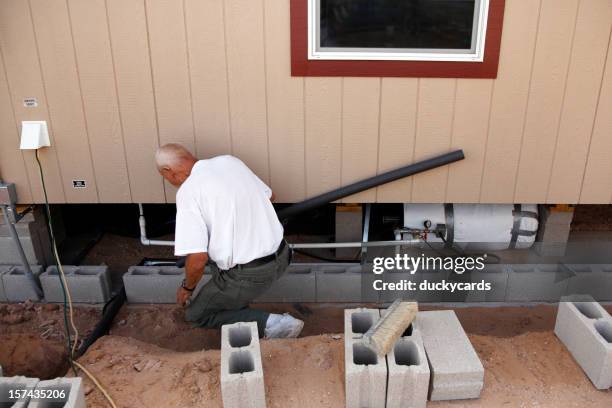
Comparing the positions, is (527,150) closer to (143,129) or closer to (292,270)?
(292,270)

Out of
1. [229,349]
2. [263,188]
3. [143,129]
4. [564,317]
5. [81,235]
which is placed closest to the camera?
[229,349]

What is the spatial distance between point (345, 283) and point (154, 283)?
1.52 metres

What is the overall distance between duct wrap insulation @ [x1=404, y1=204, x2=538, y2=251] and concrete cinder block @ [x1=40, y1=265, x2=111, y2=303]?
248cm

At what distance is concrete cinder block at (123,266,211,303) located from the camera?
12.6 ft

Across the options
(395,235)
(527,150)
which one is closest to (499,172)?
(527,150)

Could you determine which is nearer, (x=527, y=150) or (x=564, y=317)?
(x=564, y=317)

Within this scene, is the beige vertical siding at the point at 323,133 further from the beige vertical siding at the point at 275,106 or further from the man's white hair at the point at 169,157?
the man's white hair at the point at 169,157

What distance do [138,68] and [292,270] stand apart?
1.89 m

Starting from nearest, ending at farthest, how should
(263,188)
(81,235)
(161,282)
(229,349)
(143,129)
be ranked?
(229,349), (263,188), (143,129), (161,282), (81,235)

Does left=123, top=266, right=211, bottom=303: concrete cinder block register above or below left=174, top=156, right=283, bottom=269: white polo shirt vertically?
below

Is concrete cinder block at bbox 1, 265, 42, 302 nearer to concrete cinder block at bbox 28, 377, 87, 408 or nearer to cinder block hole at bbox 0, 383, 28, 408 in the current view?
cinder block hole at bbox 0, 383, 28, 408

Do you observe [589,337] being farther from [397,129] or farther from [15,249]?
[15,249]

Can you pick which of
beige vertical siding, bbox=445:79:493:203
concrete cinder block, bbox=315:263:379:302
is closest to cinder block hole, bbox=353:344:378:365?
concrete cinder block, bbox=315:263:379:302

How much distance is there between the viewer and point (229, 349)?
2627 millimetres
